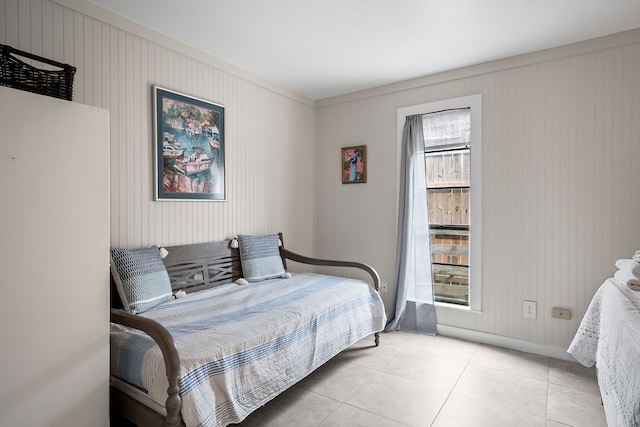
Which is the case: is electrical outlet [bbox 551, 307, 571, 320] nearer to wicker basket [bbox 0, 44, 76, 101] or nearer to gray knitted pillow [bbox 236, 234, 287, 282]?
gray knitted pillow [bbox 236, 234, 287, 282]

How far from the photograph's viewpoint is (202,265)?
9.29 feet

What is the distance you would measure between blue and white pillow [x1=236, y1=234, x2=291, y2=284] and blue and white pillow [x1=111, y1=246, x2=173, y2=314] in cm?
78

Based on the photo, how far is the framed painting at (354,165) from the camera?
150 inches

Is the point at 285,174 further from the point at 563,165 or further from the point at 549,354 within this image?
the point at 549,354

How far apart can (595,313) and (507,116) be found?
1.71 metres

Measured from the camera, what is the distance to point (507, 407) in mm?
2123

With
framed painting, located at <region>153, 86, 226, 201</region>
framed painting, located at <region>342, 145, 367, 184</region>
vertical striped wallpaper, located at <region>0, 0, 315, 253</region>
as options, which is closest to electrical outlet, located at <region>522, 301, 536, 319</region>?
framed painting, located at <region>342, 145, 367, 184</region>

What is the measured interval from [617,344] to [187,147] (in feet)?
9.46

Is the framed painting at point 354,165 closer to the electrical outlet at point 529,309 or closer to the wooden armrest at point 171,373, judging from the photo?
the electrical outlet at point 529,309

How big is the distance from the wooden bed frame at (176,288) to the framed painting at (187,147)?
46 cm

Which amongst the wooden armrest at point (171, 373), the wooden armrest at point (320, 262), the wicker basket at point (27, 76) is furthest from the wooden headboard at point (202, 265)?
the wicker basket at point (27, 76)

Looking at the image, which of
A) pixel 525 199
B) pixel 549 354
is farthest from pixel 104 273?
pixel 549 354

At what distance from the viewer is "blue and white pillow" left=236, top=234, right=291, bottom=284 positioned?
3.08m

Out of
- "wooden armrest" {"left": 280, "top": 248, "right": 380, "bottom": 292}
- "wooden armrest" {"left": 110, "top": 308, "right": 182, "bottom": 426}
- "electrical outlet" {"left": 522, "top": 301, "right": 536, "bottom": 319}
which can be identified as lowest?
"electrical outlet" {"left": 522, "top": 301, "right": 536, "bottom": 319}
